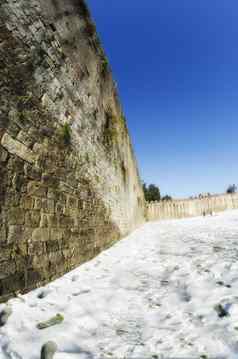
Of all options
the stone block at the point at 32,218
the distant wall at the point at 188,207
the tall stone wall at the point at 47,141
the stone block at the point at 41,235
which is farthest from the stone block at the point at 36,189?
the distant wall at the point at 188,207

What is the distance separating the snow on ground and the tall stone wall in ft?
1.24

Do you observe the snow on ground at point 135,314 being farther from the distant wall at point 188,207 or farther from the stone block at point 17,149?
the distant wall at point 188,207

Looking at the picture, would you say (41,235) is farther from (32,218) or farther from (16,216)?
(16,216)

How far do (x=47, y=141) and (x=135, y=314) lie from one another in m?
2.07

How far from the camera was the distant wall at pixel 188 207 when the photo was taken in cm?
1702

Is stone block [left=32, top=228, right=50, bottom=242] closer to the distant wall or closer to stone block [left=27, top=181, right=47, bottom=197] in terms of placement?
stone block [left=27, top=181, right=47, bottom=197]

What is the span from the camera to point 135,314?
6.62 ft

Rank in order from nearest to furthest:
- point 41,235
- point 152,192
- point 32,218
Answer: point 32,218
point 41,235
point 152,192

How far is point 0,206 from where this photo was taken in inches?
82.4

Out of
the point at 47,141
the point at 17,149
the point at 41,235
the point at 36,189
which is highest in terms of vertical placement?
the point at 47,141

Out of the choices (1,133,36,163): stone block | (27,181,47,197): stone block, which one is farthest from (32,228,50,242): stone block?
(1,133,36,163): stone block

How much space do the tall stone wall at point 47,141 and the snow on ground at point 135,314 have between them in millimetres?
377

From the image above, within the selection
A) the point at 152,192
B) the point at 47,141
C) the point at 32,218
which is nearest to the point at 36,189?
the point at 32,218

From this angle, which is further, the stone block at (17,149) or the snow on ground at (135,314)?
the stone block at (17,149)
